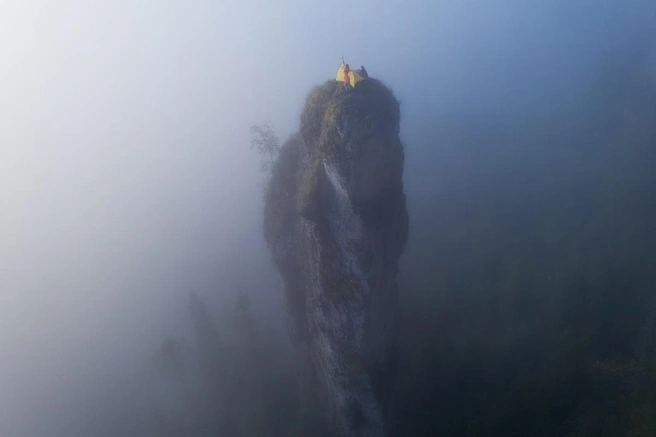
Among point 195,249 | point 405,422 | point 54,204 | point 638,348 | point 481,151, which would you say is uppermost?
point 54,204

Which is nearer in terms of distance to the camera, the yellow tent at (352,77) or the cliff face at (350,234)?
the yellow tent at (352,77)

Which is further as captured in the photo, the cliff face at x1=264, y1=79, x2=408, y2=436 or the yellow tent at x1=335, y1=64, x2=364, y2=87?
the cliff face at x1=264, y1=79, x2=408, y2=436

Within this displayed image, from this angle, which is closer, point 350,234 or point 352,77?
point 352,77

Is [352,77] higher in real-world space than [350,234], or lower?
higher

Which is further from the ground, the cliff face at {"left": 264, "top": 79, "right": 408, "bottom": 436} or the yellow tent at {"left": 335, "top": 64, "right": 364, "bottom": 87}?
the yellow tent at {"left": 335, "top": 64, "right": 364, "bottom": 87}

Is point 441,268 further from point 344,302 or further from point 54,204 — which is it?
point 54,204

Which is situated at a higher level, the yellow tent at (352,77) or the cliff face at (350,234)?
the yellow tent at (352,77)

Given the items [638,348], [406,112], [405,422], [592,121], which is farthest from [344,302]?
[406,112]

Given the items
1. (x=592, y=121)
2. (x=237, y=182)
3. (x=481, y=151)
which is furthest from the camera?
(x=237, y=182)
